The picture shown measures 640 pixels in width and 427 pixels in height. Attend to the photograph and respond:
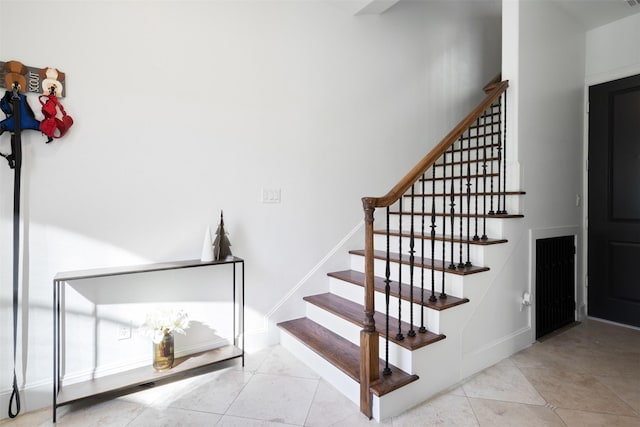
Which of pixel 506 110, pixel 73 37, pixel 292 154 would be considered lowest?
pixel 292 154

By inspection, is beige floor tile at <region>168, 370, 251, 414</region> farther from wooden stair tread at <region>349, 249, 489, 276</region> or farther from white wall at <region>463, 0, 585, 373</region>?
white wall at <region>463, 0, 585, 373</region>

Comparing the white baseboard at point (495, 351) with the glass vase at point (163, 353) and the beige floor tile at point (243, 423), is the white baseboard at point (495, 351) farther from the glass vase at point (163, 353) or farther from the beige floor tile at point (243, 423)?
the glass vase at point (163, 353)

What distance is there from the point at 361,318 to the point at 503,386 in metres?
0.96

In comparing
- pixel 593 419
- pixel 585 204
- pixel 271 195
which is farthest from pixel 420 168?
pixel 585 204

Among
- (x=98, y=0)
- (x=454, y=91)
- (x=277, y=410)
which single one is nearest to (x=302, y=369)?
(x=277, y=410)

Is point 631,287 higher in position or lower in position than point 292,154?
lower

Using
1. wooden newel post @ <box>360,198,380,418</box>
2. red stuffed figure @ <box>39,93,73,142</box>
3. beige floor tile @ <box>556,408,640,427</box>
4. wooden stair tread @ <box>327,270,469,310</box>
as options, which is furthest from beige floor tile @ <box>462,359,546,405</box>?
red stuffed figure @ <box>39,93,73,142</box>

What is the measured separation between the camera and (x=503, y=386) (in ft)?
6.97

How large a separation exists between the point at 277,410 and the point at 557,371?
74.3 inches

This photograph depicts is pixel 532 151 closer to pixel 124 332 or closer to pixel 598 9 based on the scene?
pixel 598 9

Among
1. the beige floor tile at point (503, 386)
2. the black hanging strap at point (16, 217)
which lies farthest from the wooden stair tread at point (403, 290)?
the black hanging strap at point (16, 217)

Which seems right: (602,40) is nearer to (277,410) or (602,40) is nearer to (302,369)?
(302,369)

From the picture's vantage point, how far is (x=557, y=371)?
90.7 inches

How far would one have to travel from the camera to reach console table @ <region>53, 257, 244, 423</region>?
1859 millimetres
